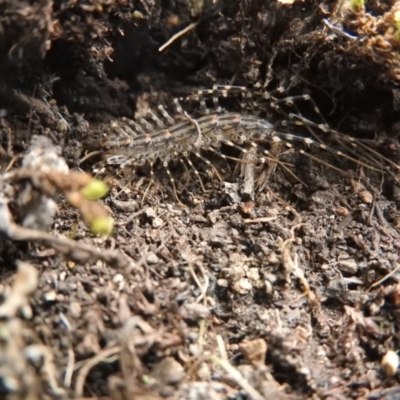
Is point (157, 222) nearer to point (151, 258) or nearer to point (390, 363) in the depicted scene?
point (151, 258)

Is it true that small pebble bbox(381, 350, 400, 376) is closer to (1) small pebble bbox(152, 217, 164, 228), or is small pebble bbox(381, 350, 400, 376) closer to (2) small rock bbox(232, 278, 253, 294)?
(2) small rock bbox(232, 278, 253, 294)

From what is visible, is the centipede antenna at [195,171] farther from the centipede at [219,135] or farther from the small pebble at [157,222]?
the small pebble at [157,222]

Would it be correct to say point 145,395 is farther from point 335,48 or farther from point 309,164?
point 335,48

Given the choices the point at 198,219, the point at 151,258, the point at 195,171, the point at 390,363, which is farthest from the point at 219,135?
the point at 390,363

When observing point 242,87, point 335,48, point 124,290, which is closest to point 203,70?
point 242,87

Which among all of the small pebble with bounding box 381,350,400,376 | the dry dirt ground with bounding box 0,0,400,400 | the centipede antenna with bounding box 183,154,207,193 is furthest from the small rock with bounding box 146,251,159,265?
the small pebble with bounding box 381,350,400,376

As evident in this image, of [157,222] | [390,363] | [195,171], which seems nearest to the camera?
[390,363]

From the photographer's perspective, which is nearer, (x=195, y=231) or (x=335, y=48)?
(x=195, y=231)
